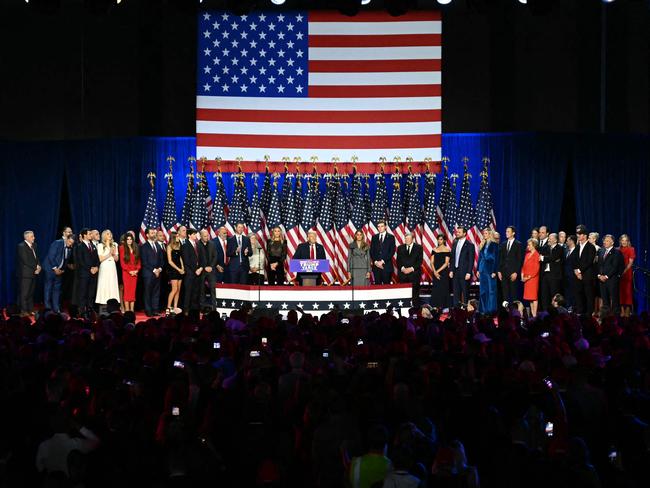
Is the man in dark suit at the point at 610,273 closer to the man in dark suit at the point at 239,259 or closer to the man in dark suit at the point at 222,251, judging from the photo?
the man in dark suit at the point at 239,259

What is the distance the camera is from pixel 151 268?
18.8 metres

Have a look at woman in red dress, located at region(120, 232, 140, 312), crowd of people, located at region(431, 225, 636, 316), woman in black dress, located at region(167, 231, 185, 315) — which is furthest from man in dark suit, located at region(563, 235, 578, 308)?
woman in red dress, located at region(120, 232, 140, 312)

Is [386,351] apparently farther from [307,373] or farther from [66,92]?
[66,92]

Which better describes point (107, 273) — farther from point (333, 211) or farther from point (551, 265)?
point (551, 265)

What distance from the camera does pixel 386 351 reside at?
9.15 meters

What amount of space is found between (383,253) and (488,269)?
7.16 ft

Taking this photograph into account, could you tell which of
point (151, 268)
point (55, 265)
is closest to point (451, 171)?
point (151, 268)

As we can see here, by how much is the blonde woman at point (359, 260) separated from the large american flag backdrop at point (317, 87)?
9.72 feet

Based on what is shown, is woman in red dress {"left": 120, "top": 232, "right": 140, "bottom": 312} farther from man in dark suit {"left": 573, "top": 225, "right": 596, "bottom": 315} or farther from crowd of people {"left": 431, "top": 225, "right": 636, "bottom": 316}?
man in dark suit {"left": 573, "top": 225, "right": 596, "bottom": 315}

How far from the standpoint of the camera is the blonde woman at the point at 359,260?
1859cm

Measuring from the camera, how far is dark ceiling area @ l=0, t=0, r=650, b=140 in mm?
21359

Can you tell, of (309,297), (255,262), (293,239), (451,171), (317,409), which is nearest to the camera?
(317,409)

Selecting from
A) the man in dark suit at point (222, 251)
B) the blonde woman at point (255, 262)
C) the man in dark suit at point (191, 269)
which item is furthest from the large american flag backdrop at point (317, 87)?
the man in dark suit at point (191, 269)

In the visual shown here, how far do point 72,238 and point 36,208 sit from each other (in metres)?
2.40
